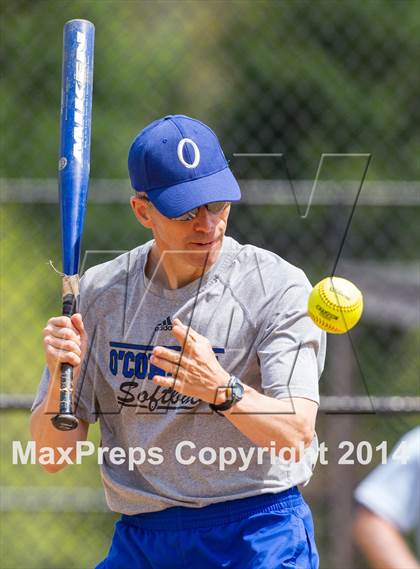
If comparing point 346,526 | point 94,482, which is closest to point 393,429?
point 346,526

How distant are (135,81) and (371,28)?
152 centimetres

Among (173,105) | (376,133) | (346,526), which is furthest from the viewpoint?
(173,105)

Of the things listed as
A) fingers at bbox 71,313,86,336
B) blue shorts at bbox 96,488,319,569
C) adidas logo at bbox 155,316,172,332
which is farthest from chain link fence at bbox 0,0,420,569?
fingers at bbox 71,313,86,336

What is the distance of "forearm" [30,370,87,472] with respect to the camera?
272 cm

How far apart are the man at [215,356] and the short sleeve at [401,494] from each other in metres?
0.20

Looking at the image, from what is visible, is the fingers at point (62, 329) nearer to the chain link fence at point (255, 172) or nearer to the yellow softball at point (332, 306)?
the yellow softball at point (332, 306)

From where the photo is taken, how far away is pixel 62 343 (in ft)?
8.50

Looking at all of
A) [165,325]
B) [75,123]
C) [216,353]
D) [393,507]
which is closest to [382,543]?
[393,507]

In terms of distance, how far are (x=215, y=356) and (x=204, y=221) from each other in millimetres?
336

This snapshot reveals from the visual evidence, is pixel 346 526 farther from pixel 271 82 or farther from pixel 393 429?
pixel 271 82

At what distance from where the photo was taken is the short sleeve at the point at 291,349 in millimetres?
2520

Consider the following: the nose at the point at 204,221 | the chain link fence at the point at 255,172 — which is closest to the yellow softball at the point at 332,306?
the nose at the point at 204,221

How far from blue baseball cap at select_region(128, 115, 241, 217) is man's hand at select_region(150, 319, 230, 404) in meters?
0.37

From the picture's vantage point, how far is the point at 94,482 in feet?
18.6
